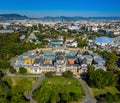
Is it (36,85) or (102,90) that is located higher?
(102,90)

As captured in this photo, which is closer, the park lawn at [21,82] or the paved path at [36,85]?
the paved path at [36,85]

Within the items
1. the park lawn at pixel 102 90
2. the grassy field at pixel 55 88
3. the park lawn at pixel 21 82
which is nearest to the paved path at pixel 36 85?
the park lawn at pixel 21 82

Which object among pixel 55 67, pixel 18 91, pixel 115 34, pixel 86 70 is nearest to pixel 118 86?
pixel 86 70

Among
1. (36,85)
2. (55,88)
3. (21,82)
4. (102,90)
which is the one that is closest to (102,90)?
(102,90)

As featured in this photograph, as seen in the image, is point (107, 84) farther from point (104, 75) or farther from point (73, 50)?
point (73, 50)

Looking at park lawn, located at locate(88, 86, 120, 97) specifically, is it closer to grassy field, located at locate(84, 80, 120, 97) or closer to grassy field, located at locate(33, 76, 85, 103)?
grassy field, located at locate(84, 80, 120, 97)

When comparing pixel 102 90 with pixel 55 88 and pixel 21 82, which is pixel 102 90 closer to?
pixel 55 88

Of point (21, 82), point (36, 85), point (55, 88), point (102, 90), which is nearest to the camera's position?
point (102, 90)

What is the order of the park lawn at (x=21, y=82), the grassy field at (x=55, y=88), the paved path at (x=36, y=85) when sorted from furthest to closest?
the park lawn at (x=21, y=82) < the paved path at (x=36, y=85) < the grassy field at (x=55, y=88)

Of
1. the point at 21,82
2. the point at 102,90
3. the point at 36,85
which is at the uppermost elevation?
the point at 21,82

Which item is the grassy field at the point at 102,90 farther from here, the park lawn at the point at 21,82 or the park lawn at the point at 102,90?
the park lawn at the point at 21,82
